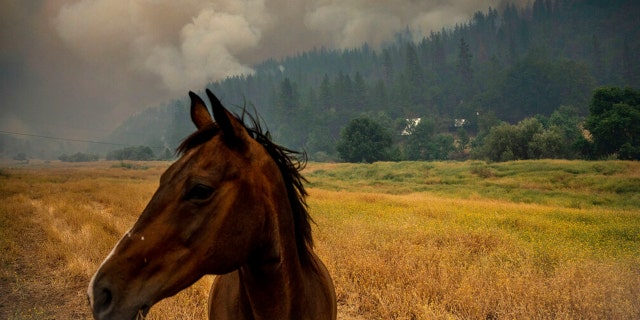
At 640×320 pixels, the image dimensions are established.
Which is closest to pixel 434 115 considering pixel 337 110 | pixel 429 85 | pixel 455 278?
pixel 429 85

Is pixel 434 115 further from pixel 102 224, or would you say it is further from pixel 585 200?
pixel 102 224

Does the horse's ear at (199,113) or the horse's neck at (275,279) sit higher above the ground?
the horse's ear at (199,113)

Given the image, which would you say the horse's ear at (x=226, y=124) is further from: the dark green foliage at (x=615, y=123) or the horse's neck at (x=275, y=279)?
the dark green foliage at (x=615, y=123)

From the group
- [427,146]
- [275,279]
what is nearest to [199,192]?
[275,279]

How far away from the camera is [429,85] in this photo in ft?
457

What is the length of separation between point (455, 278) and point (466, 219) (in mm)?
8147

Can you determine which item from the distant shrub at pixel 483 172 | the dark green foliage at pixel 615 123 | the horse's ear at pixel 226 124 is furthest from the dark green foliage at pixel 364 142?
the horse's ear at pixel 226 124

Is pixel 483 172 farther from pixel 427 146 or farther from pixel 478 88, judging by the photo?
pixel 478 88

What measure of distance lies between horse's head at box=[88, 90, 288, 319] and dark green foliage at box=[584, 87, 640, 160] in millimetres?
55607

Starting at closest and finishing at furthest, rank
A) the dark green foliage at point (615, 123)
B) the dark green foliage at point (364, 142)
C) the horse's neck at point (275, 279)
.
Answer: the horse's neck at point (275, 279) → the dark green foliage at point (615, 123) → the dark green foliage at point (364, 142)

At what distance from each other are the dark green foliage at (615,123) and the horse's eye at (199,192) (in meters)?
55.8

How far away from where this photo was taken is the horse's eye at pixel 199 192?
1.68 meters

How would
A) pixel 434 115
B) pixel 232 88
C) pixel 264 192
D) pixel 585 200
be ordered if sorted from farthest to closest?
pixel 232 88 < pixel 434 115 < pixel 585 200 < pixel 264 192

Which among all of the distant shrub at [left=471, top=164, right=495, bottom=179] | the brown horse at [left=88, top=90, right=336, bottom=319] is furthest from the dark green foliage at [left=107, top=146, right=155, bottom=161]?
the brown horse at [left=88, top=90, right=336, bottom=319]
